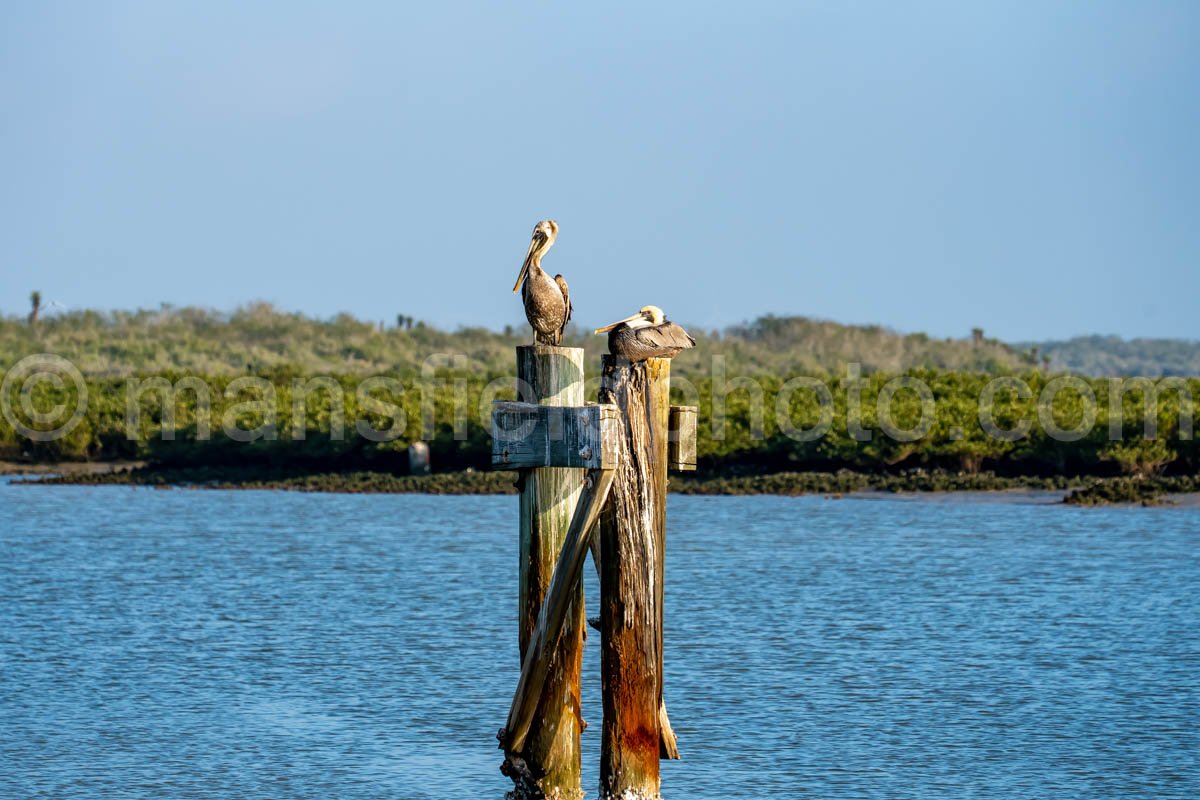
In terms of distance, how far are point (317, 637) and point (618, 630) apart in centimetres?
803

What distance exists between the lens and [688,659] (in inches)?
582

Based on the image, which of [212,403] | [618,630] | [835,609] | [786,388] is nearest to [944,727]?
[618,630]

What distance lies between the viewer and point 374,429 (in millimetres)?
33031

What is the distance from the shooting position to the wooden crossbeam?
863cm

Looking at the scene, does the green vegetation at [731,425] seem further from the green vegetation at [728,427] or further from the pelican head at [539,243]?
the pelican head at [539,243]

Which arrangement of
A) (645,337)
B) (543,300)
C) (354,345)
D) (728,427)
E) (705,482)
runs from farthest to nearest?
(354,345), (728,427), (705,482), (543,300), (645,337)

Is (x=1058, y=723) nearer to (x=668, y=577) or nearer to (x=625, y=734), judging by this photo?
(x=625, y=734)

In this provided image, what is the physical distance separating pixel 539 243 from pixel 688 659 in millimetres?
5768

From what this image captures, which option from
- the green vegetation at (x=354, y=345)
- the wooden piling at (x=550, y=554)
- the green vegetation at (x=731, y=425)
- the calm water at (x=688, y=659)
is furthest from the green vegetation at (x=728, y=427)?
the wooden piling at (x=550, y=554)

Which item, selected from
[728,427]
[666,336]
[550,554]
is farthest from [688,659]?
[728,427]

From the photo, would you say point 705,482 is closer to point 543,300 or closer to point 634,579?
point 543,300

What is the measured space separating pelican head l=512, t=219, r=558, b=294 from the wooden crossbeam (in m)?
1.53

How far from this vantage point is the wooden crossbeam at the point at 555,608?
340 inches

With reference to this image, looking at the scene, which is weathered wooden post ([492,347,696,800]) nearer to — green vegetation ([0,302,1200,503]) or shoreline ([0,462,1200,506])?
shoreline ([0,462,1200,506])
